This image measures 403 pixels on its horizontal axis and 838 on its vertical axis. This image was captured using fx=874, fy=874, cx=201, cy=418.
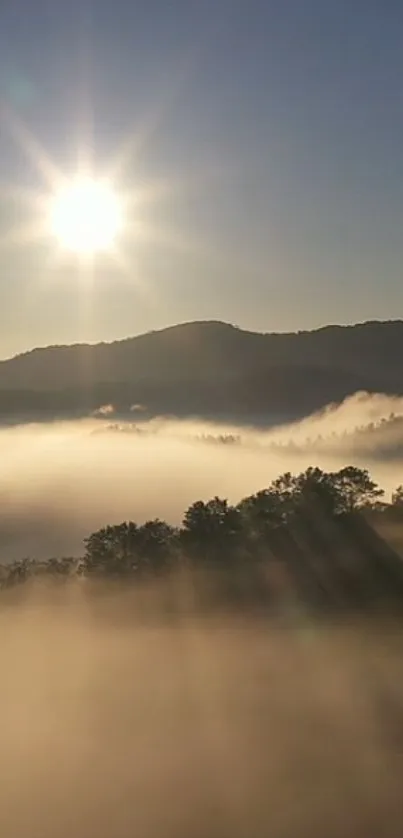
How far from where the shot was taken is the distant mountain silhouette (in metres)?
59.5

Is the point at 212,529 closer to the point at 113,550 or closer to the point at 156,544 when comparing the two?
the point at 156,544

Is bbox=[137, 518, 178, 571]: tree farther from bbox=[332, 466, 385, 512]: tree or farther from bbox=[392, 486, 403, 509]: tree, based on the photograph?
bbox=[392, 486, 403, 509]: tree

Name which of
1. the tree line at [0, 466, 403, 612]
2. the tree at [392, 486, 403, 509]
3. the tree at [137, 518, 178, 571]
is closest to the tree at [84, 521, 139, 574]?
the tree line at [0, 466, 403, 612]

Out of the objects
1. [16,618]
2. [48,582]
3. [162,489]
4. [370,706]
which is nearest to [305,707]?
[370,706]

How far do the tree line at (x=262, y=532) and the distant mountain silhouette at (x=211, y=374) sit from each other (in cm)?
3359

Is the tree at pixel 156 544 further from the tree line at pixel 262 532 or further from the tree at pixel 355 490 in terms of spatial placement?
the tree at pixel 355 490

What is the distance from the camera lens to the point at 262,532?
73.8 ft

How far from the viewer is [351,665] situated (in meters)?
14.9

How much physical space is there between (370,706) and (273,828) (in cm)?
398

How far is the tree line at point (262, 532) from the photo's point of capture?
21.2m

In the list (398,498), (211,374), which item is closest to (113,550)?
(398,498)

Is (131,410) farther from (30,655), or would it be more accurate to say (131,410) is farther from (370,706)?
(370,706)

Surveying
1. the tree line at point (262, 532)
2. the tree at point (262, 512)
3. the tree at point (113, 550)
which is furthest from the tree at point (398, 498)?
the tree at point (113, 550)

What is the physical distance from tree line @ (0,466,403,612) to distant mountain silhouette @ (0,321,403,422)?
110 feet
